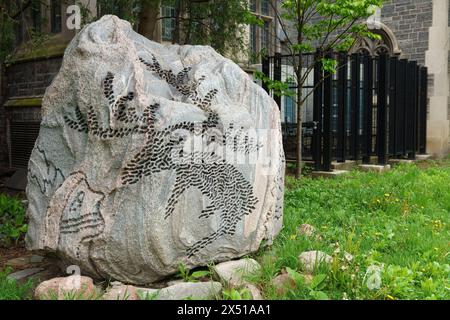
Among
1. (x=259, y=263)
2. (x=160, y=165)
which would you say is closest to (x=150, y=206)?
(x=160, y=165)

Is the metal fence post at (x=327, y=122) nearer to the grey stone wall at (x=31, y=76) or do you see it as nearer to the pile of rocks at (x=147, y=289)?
the grey stone wall at (x=31, y=76)

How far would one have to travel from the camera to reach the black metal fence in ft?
30.7

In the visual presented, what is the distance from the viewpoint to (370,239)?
4418 mm

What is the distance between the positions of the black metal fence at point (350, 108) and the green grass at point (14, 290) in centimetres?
591

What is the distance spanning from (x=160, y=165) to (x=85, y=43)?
107cm

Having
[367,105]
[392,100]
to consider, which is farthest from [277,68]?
[392,100]

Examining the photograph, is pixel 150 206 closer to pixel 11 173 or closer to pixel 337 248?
pixel 337 248

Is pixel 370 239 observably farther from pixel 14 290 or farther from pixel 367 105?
pixel 367 105

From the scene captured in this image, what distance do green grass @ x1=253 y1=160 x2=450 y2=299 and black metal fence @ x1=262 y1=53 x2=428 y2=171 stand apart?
1829 mm

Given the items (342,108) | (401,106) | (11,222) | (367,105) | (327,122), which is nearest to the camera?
(11,222)

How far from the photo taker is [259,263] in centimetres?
378

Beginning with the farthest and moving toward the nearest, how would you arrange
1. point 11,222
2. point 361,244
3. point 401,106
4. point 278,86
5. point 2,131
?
point 401,106, point 2,131, point 278,86, point 11,222, point 361,244

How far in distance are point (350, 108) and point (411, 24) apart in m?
5.91

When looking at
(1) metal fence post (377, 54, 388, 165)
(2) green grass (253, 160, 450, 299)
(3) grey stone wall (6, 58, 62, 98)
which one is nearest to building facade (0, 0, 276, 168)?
(3) grey stone wall (6, 58, 62, 98)
